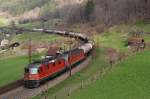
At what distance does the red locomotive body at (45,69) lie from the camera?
58.0m

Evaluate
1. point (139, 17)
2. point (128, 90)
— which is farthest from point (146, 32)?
point (128, 90)

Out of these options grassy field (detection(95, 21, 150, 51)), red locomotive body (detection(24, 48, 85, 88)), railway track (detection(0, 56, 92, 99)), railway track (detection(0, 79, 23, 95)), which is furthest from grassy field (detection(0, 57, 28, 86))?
grassy field (detection(95, 21, 150, 51))

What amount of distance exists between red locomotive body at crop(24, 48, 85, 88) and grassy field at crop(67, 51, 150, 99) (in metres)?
11.8

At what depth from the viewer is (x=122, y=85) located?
43938mm

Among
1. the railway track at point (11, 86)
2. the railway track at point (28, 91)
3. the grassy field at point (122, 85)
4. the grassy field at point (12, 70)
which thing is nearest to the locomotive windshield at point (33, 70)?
the railway track at point (28, 91)

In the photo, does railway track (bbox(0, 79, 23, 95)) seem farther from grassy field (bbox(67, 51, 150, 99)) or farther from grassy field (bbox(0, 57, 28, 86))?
grassy field (bbox(67, 51, 150, 99))

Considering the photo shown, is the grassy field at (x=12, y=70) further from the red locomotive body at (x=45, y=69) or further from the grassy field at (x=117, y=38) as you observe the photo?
the grassy field at (x=117, y=38)

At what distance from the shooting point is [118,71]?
171 feet

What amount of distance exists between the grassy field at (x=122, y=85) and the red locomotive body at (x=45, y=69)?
11.8 m

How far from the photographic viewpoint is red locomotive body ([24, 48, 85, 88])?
57969mm

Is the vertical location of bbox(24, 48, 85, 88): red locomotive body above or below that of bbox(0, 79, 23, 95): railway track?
above

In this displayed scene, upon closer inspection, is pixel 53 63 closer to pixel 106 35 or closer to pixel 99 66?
pixel 99 66

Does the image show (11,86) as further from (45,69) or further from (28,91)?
(45,69)

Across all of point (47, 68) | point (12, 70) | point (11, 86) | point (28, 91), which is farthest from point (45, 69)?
point (12, 70)
